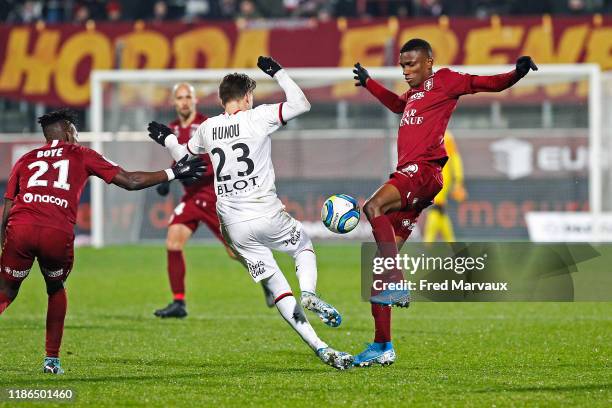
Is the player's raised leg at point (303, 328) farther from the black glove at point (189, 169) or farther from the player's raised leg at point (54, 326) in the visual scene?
the player's raised leg at point (54, 326)

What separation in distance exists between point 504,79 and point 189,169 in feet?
8.27

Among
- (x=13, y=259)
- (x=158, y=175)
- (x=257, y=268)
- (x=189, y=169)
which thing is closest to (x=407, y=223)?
(x=257, y=268)

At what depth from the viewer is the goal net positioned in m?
22.0

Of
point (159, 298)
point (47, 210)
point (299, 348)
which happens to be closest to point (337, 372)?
point (299, 348)

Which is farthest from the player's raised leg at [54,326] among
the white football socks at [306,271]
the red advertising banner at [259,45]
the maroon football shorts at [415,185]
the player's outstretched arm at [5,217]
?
the red advertising banner at [259,45]

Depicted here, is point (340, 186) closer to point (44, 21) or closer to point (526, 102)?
point (526, 102)

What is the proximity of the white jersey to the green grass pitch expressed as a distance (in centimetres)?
128

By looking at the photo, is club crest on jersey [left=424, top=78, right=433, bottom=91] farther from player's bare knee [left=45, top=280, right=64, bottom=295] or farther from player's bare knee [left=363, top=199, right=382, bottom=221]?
player's bare knee [left=45, top=280, right=64, bottom=295]

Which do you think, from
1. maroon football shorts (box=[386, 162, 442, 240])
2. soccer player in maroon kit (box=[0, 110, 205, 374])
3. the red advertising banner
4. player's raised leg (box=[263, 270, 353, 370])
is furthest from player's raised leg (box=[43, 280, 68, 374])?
the red advertising banner

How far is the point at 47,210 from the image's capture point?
8414mm

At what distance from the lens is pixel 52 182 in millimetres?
8430

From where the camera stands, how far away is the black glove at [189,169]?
860 centimetres

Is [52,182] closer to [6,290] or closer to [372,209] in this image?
[6,290]

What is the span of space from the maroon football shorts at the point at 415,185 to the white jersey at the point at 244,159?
0.99 m
